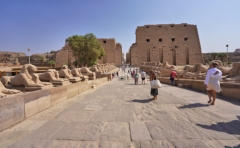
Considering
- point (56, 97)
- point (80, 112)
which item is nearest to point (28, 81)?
point (56, 97)

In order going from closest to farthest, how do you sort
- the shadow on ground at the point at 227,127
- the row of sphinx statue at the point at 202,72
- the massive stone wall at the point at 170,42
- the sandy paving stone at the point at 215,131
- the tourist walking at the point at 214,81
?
the sandy paving stone at the point at 215,131
the shadow on ground at the point at 227,127
the tourist walking at the point at 214,81
the row of sphinx statue at the point at 202,72
the massive stone wall at the point at 170,42

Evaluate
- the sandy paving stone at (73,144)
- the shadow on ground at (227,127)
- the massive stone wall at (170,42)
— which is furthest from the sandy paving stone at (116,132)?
the massive stone wall at (170,42)

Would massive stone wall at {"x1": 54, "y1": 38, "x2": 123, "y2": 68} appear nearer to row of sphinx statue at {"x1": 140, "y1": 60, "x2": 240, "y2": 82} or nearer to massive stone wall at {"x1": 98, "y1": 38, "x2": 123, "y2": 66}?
massive stone wall at {"x1": 98, "y1": 38, "x2": 123, "y2": 66}

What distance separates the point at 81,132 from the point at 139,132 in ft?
3.01

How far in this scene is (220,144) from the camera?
2.22 meters

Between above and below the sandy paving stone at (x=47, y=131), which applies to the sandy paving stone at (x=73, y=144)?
below

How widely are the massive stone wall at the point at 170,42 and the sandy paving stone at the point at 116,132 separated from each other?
41.4 metres

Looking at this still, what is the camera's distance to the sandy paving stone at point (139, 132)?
2.45 m

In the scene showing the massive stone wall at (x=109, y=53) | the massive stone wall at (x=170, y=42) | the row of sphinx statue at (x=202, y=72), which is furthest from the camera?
the massive stone wall at (x=109, y=53)

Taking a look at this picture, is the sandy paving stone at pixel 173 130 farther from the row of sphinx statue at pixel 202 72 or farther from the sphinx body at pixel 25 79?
the row of sphinx statue at pixel 202 72

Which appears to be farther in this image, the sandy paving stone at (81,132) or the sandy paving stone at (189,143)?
the sandy paving stone at (81,132)

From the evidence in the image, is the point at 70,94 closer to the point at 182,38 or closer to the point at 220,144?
the point at 220,144

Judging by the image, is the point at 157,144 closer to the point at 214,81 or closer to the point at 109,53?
the point at 214,81

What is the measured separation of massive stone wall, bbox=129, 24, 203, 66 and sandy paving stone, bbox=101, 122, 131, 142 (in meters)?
41.4
